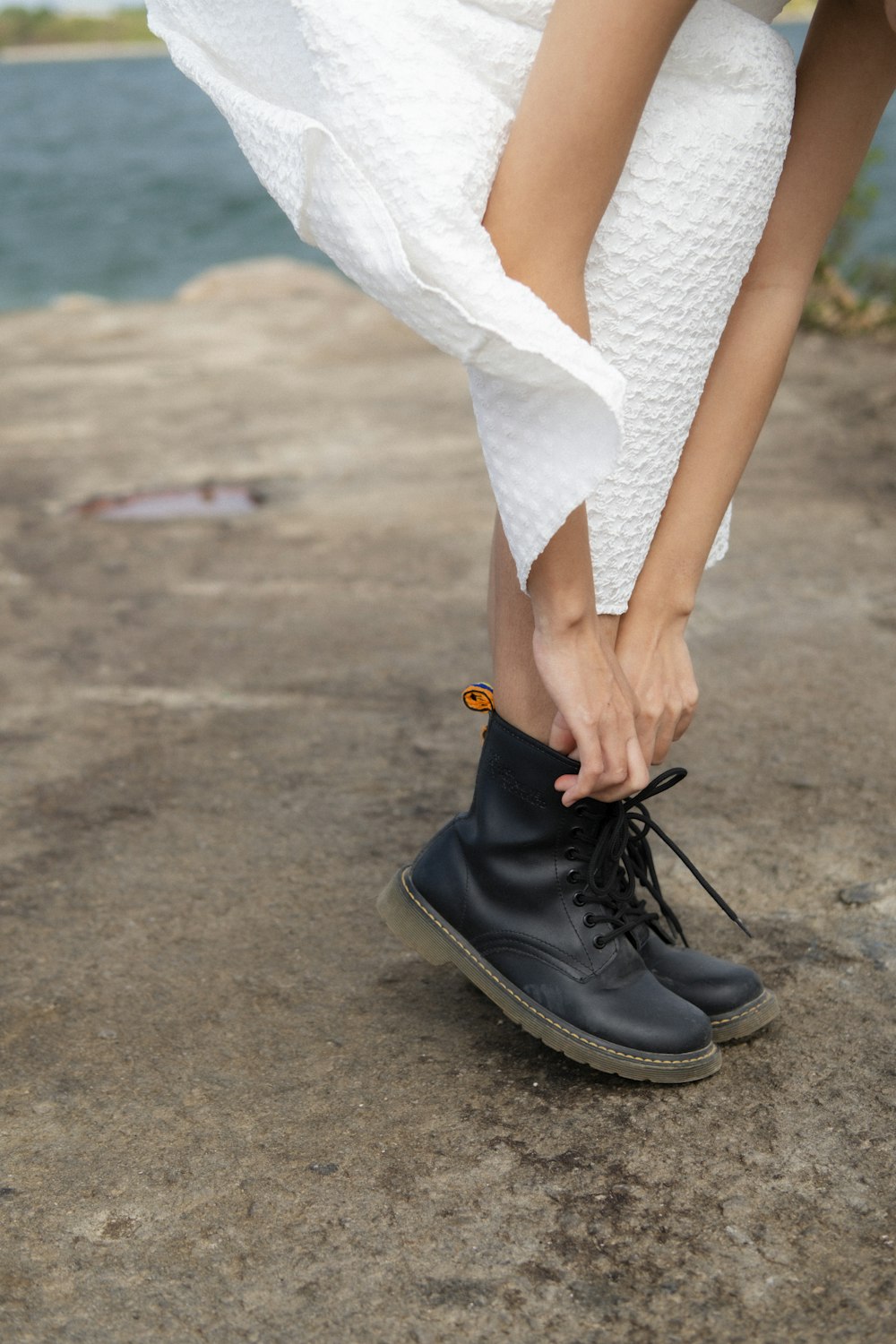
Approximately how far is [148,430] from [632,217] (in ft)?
9.57

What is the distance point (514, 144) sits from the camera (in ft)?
→ 3.52

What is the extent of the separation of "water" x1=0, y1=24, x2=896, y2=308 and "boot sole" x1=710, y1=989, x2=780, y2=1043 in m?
5.31

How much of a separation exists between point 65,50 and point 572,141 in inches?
2584

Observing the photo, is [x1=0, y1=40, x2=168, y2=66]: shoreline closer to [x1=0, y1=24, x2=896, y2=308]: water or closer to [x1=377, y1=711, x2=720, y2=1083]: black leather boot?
[x1=0, y1=24, x2=896, y2=308]: water

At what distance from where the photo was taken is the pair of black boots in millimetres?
1235

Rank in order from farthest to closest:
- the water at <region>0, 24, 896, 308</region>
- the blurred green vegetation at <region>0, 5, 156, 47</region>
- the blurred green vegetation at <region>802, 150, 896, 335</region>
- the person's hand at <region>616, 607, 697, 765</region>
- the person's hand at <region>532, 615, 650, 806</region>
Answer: the blurred green vegetation at <region>0, 5, 156, 47</region> < the water at <region>0, 24, 896, 308</region> < the blurred green vegetation at <region>802, 150, 896, 335</region> < the person's hand at <region>616, 607, 697, 765</region> < the person's hand at <region>532, 615, 650, 806</region>

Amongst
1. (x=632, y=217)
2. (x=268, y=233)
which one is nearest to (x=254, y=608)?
(x=632, y=217)

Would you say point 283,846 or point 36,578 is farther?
point 36,578

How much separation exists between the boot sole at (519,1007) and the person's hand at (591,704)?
0.68 ft

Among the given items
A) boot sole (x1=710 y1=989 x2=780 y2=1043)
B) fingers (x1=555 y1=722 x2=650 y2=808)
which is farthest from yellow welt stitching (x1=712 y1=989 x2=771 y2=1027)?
fingers (x1=555 y1=722 x2=650 y2=808)

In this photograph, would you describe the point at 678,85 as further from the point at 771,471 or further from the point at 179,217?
the point at 179,217

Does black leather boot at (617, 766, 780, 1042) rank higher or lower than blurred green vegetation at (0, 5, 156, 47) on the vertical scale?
higher

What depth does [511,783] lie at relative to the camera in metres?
1.28

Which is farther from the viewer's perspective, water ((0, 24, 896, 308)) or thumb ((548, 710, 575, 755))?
water ((0, 24, 896, 308))
